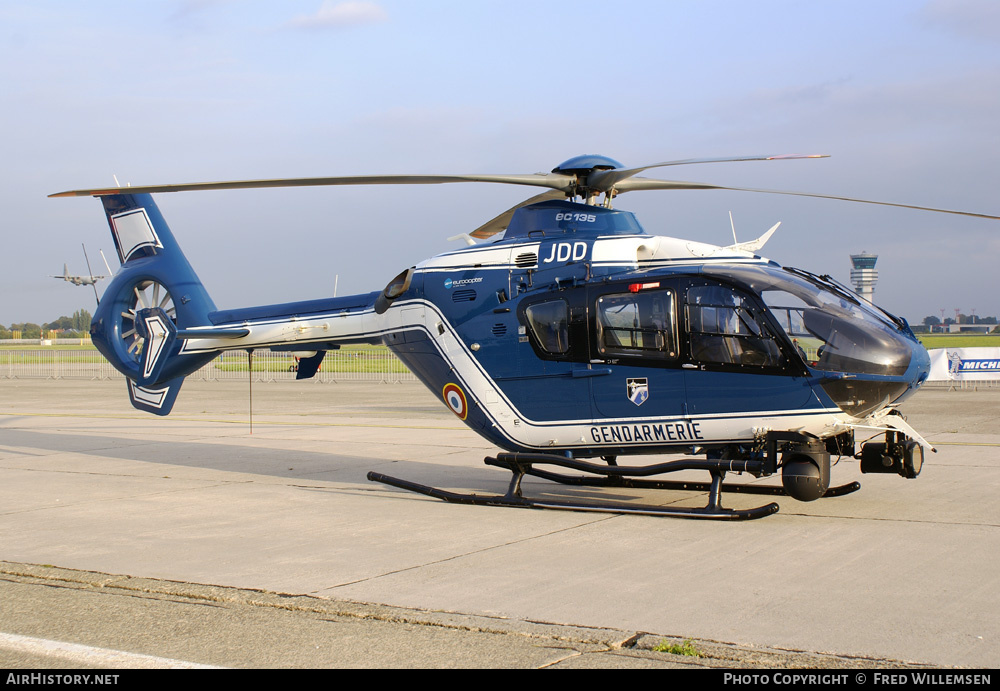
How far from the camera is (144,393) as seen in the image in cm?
1399

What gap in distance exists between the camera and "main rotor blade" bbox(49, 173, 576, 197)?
29.9 ft

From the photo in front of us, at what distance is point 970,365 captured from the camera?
101 ft

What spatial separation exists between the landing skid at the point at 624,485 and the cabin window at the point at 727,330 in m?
1.02

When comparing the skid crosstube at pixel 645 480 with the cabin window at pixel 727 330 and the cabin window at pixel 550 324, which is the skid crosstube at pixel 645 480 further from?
the cabin window at pixel 550 324

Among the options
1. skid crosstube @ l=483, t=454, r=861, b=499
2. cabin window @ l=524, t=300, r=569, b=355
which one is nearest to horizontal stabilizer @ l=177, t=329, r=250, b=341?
skid crosstube @ l=483, t=454, r=861, b=499

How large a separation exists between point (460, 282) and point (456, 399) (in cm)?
138

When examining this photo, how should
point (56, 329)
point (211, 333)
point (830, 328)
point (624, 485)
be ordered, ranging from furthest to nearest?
point (56, 329)
point (211, 333)
point (624, 485)
point (830, 328)

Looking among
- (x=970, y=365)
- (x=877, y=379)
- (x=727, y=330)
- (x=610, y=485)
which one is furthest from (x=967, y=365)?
(x=727, y=330)

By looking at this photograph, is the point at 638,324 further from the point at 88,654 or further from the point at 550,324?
the point at 88,654

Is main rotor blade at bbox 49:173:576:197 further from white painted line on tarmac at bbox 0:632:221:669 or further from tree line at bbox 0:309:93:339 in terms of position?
tree line at bbox 0:309:93:339

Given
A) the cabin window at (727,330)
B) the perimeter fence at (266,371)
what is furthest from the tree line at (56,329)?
the cabin window at (727,330)

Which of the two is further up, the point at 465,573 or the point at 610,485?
the point at 465,573

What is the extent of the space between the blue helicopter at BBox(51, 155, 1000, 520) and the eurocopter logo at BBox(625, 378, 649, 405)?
14 millimetres
